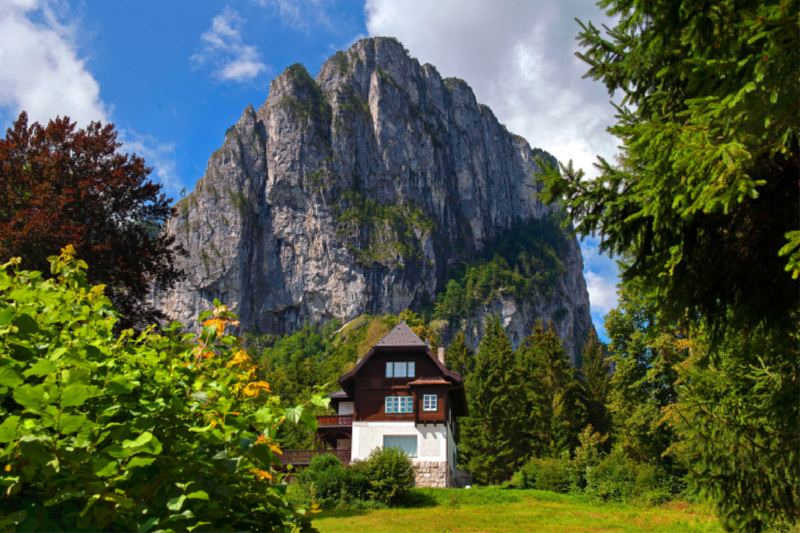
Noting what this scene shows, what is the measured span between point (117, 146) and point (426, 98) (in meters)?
151

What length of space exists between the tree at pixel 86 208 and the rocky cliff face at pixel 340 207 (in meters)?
100

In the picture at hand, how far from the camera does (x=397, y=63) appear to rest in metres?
156

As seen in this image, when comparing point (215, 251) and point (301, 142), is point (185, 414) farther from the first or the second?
point (301, 142)

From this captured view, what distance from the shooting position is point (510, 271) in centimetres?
15125

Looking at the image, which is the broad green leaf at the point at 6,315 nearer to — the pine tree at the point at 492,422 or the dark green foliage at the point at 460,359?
the pine tree at the point at 492,422

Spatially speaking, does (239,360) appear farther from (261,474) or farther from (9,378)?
(9,378)

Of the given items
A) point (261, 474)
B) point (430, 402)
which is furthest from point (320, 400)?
point (430, 402)

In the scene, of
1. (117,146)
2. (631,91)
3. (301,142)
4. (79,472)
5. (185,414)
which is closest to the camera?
(79,472)

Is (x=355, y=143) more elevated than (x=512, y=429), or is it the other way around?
(x=355, y=143)

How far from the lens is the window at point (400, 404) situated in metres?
29.2

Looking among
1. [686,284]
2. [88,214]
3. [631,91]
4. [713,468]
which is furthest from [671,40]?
[88,214]

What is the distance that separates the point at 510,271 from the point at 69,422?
15293 cm

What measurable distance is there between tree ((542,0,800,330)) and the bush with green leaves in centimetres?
402

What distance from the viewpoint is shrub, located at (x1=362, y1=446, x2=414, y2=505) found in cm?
2014
